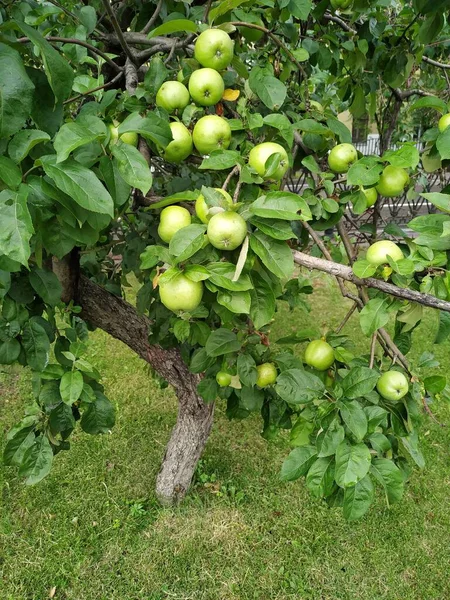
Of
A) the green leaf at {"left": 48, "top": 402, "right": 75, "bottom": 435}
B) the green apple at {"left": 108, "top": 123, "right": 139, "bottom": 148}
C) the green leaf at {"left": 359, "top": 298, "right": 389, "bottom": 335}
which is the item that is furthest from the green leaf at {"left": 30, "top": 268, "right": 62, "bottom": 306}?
the green leaf at {"left": 359, "top": 298, "right": 389, "bottom": 335}

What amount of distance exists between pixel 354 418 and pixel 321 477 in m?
0.18

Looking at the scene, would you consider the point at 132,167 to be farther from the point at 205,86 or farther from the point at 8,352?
the point at 8,352

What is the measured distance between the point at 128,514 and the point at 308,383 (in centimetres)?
208

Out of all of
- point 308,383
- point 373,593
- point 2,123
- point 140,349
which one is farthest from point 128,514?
point 2,123

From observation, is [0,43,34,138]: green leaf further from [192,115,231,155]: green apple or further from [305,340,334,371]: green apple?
[305,340,334,371]: green apple

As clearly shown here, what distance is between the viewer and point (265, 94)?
133cm

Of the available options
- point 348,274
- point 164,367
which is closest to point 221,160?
point 348,274

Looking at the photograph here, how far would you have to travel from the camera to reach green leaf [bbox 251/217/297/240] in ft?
3.10

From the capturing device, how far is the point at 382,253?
1.17 m

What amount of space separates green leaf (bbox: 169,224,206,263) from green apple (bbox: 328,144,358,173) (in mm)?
592

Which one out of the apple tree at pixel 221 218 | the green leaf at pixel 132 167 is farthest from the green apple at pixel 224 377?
the green leaf at pixel 132 167

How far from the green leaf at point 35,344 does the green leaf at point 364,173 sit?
104 centimetres

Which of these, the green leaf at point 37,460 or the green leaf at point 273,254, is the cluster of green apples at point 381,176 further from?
the green leaf at point 37,460

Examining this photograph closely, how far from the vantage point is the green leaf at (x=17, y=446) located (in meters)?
1.68
